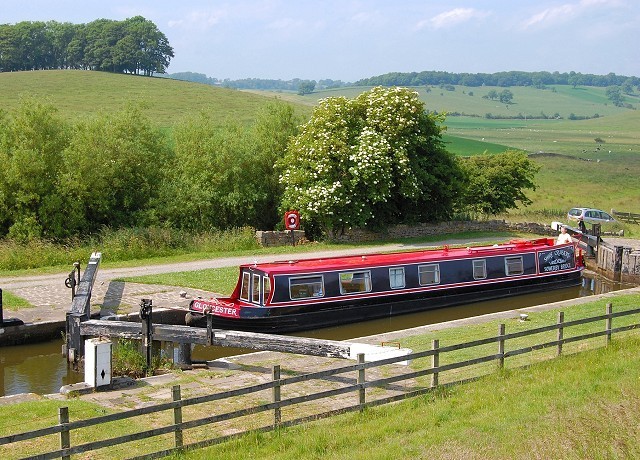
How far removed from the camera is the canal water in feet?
49.6

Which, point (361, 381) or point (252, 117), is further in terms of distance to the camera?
point (252, 117)

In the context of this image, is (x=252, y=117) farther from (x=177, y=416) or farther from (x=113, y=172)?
(x=177, y=416)

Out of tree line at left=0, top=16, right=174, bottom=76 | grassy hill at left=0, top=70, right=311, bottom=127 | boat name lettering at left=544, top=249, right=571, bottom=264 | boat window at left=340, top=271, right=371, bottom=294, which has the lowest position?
boat name lettering at left=544, top=249, right=571, bottom=264

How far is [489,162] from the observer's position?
139 feet

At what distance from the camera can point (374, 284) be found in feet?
69.6

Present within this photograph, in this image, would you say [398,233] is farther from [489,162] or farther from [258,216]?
[489,162]

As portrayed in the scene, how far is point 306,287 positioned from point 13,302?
7.34 m

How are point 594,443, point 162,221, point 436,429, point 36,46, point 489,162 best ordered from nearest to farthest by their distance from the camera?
point 594,443 → point 436,429 → point 162,221 → point 489,162 → point 36,46

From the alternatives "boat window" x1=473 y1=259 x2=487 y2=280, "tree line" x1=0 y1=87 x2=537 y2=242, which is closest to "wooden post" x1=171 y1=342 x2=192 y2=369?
"boat window" x1=473 y1=259 x2=487 y2=280

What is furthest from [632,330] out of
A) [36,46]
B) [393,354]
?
[36,46]

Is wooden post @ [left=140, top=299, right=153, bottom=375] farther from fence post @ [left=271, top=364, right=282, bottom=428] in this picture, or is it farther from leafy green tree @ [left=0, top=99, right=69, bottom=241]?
leafy green tree @ [left=0, top=99, right=69, bottom=241]

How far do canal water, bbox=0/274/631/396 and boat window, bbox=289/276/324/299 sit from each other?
94 cm

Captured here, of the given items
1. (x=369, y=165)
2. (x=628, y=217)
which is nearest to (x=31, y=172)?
(x=369, y=165)

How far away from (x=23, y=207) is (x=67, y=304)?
976 cm
